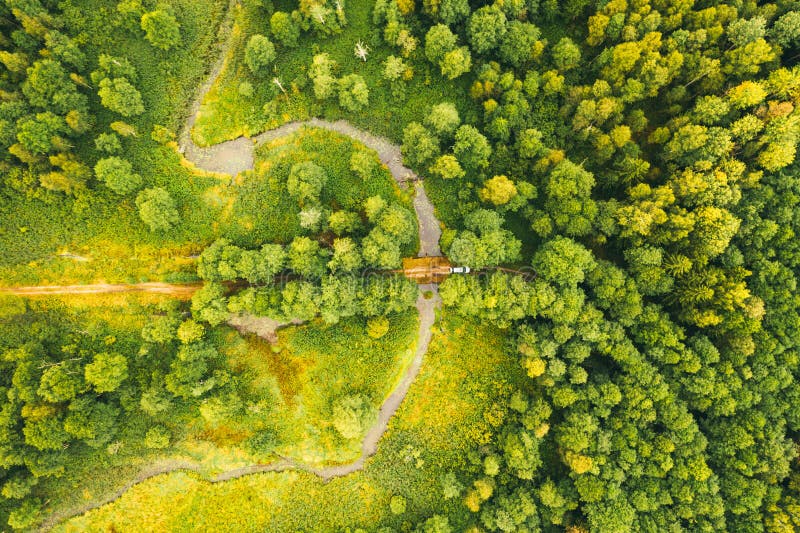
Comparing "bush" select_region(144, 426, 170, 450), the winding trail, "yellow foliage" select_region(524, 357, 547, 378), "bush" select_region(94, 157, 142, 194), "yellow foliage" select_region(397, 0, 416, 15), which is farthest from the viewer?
the winding trail

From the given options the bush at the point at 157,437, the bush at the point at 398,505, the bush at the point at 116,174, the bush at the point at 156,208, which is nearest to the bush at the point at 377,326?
the bush at the point at 398,505

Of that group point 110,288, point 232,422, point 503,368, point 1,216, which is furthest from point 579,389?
point 1,216

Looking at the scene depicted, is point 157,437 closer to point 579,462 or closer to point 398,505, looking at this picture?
point 398,505

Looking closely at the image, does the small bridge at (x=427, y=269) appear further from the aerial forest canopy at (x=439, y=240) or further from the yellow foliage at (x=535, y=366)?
the yellow foliage at (x=535, y=366)

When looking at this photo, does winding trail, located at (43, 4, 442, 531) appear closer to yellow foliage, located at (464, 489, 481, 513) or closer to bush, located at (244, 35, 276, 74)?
bush, located at (244, 35, 276, 74)

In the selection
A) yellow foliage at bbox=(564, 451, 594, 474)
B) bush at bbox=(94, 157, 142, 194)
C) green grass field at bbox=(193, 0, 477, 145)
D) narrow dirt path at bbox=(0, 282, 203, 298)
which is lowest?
yellow foliage at bbox=(564, 451, 594, 474)

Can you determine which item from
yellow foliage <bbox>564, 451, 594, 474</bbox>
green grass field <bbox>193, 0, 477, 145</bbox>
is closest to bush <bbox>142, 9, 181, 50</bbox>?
green grass field <bbox>193, 0, 477, 145</bbox>
